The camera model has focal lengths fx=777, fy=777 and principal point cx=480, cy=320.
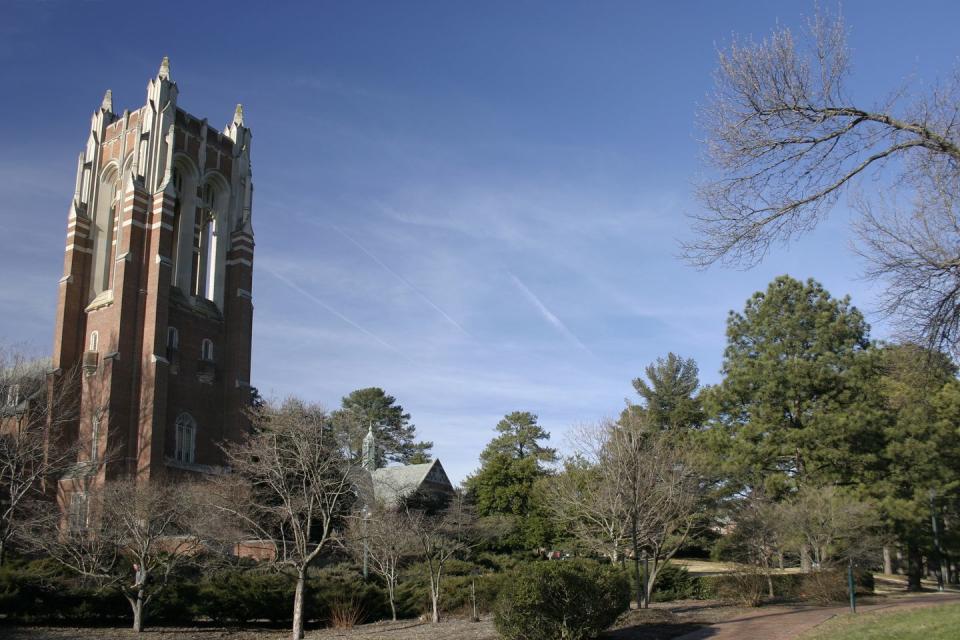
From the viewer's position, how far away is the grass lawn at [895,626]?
40.8 feet

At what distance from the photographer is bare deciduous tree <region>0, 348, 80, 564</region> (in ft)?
85.6

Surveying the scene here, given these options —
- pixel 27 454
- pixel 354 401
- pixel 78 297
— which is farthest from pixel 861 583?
pixel 354 401

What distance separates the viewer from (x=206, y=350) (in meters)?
46.4

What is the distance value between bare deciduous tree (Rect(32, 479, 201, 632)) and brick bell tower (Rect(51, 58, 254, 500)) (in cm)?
1458

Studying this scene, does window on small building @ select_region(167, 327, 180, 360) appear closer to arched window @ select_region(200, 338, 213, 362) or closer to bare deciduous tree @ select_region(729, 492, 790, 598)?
arched window @ select_region(200, 338, 213, 362)

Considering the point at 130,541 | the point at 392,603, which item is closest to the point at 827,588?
the point at 392,603

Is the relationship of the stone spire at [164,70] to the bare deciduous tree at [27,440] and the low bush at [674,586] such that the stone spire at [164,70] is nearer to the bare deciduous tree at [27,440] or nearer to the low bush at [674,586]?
the bare deciduous tree at [27,440]

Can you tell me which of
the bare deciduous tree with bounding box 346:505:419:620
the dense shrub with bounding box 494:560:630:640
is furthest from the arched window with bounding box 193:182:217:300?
the dense shrub with bounding box 494:560:630:640

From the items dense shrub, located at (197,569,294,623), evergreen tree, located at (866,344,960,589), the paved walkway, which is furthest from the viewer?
evergreen tree, located at (866,344,960,589)

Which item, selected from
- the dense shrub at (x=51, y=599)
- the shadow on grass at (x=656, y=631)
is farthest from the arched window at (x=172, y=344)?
the shadow on grass at (x=656, y=631)

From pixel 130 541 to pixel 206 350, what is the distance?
26.2 m

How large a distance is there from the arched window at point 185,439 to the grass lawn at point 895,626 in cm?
3506

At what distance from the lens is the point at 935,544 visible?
3722cm

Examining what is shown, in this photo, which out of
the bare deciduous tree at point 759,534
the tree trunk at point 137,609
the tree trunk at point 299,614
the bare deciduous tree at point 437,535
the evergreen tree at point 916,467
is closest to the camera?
the tree trunk at point 299,614
